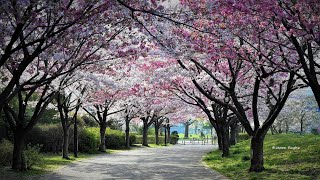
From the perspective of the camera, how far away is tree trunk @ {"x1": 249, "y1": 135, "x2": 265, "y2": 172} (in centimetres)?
1354

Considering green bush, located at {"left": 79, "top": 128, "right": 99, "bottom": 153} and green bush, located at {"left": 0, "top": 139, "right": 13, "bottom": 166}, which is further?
green bush, located at {"left": 79, "top": 128, "right": 99, "bottom": 153}

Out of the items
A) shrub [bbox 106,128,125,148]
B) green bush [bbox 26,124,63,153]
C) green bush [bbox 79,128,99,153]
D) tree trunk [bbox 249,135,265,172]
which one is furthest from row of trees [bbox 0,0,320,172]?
shrub [bbox 106,128,125,148]

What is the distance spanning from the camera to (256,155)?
1370 centimetres

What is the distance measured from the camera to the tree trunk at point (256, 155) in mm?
13541

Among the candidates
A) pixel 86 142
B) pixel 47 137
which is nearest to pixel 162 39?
pixel 47 137

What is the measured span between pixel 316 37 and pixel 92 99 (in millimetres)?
22052

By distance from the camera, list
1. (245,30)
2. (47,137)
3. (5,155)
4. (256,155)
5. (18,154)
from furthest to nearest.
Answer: (47,137) < (5,155) < (18,154) < (256,155) < (245,30)

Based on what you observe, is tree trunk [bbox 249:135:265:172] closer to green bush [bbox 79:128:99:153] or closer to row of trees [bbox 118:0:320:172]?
row of trees [bbox 118:0:320:172]

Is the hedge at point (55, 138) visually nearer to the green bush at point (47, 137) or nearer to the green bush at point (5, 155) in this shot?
the green bush at point (47, 137)

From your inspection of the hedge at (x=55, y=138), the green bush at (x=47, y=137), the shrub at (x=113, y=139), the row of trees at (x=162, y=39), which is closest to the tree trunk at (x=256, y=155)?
the row of trees at (x=162, y=39)

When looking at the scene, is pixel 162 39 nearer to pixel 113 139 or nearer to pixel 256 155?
pixel 256 155

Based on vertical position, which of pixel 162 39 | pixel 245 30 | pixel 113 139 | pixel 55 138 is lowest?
pixel 113 139

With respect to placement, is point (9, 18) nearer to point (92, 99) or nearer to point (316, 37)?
point (316, 37)

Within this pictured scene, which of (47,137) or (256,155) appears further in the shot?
(47,137)
